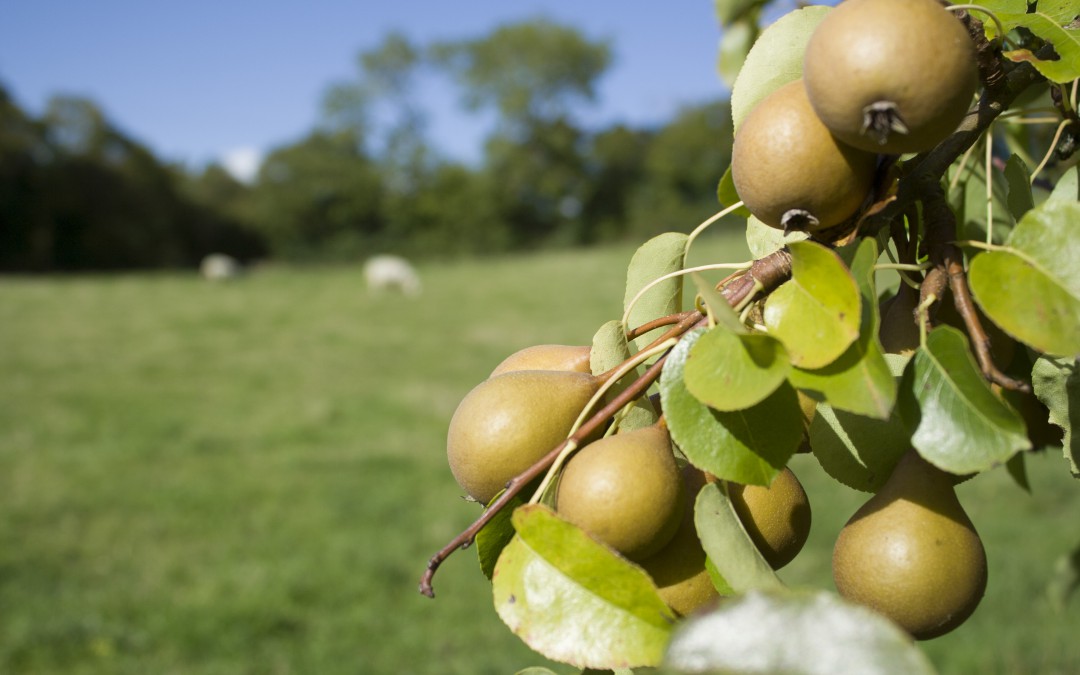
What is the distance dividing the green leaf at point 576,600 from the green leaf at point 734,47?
849 mm

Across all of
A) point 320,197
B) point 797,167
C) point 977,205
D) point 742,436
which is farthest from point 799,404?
point 320,197

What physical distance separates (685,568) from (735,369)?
0.16 m

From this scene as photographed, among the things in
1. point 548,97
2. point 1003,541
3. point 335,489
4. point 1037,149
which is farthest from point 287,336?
point 548,97

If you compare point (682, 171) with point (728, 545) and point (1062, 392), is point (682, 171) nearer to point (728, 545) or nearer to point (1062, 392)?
point (1062, 392)

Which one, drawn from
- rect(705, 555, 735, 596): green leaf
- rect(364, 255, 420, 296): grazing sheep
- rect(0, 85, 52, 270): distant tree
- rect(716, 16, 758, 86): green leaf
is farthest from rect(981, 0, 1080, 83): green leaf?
rect(0, 85, 52, 270): distant tree

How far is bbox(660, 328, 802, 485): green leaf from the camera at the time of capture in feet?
1.98

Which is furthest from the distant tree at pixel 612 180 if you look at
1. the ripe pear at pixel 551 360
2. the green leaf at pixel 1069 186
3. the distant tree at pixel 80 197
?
the ripe pear at pixel 551 360

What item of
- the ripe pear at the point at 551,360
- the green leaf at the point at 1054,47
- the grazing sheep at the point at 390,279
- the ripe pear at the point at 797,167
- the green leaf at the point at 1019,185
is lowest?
the grazing sheep at the point at 390,279

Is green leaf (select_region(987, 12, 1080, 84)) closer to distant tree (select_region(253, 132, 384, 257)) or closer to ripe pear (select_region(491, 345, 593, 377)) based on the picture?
ripe pear (select_region(491, 345, 593, 377))

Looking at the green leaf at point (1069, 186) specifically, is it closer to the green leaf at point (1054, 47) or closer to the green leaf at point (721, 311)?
the green leaf at point (1054, 47)

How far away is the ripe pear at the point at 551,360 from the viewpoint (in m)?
0.76

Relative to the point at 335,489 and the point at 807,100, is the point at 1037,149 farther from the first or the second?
the point at 335,489

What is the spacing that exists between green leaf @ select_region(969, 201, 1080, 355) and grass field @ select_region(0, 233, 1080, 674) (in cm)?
290

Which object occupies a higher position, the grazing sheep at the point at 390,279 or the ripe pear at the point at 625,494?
the ripe pear at the point at 625,494
